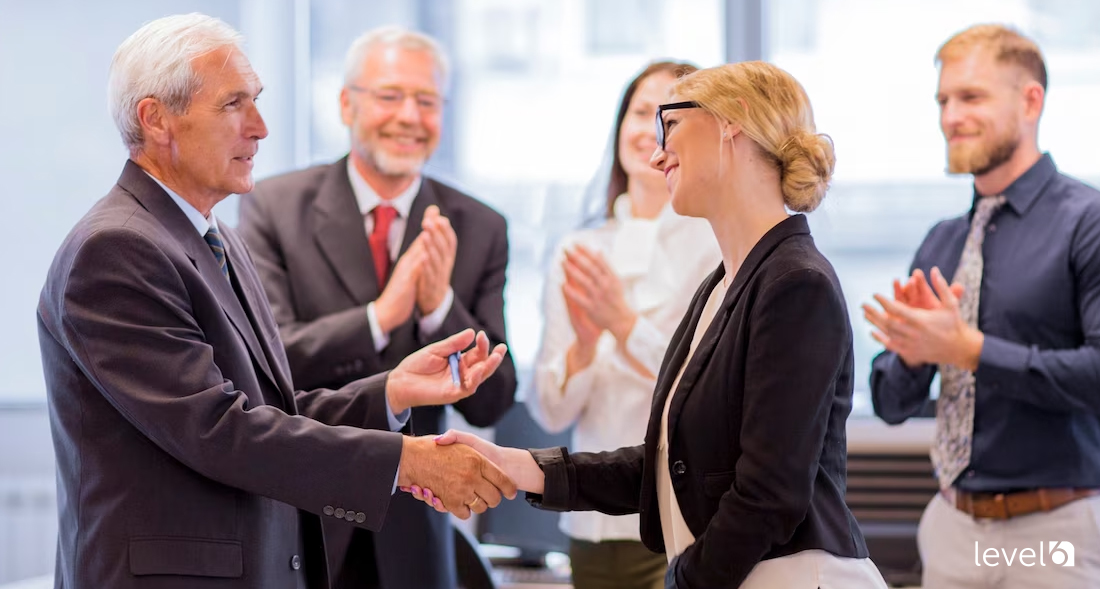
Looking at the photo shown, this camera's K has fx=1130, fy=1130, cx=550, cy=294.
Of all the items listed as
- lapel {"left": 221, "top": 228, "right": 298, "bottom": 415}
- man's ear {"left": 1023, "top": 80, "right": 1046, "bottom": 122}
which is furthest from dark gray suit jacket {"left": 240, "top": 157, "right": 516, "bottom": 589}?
man's ear {"left": 1023, "top": 80, "right": 1046, "bottom": 122}

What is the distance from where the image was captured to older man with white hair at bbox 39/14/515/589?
178 cm

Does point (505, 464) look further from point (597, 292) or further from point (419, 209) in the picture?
point (419, 209)

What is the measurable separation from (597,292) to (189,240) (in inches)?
41.4

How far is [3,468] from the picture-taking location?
430cm

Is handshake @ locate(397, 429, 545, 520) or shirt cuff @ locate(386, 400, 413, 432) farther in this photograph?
shirt cuff @ locate(386, 400, 413, 432)

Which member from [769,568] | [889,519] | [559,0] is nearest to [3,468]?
[559,0]

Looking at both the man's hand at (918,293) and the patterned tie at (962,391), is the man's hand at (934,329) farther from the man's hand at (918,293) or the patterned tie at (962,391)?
the patterned tie at (962,391)

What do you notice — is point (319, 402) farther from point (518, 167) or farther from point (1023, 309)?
point (518, 167)

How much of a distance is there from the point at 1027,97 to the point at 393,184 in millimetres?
1617

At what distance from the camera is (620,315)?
2709 millimetres

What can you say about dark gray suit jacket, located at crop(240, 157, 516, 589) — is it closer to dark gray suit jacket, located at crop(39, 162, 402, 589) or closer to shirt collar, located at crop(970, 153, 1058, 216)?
dark gray suit jacket, located at crop(39, 162, 402, 589)

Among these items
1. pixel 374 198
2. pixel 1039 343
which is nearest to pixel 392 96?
pixel 374 198

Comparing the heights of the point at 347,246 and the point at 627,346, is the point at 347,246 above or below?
above

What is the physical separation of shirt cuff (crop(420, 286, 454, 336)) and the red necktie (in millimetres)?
172
